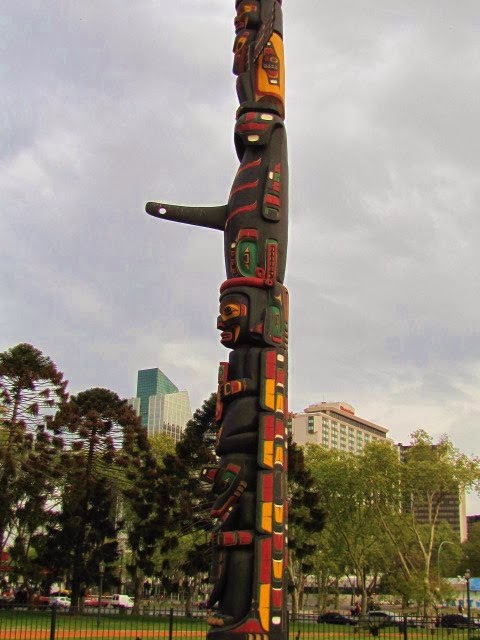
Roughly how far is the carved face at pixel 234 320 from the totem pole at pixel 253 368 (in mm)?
24

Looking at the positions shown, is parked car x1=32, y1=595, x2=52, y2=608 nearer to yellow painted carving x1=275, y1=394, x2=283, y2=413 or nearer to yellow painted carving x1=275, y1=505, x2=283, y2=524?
yellow painted carving x1=275, y1=505, x2=283, y2=524

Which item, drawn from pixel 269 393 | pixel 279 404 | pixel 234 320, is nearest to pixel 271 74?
pixel 234 320

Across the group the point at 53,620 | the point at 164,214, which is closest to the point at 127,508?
the point at 53,620

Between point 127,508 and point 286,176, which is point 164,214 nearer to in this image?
point 286,176

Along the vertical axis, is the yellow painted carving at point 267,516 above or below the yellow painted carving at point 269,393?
below

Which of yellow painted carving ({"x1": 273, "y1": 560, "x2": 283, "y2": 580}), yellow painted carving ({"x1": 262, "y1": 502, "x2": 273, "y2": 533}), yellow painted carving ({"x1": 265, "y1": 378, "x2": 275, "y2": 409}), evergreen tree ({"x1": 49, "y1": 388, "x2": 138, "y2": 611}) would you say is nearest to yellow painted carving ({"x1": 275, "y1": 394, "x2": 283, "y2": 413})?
yellow painted carving ({"x1": 265, "y1": 378, "x2": 275, "y2": 409})

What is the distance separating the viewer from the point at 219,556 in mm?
16594

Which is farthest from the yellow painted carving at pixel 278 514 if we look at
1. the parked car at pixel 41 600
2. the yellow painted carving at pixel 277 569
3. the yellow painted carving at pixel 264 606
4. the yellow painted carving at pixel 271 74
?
the parked car at pixel 41 600

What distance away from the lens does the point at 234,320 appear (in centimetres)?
1825

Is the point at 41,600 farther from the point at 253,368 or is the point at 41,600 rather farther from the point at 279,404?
the point at 279,404

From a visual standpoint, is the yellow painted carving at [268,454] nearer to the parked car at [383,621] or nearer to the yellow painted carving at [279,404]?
the yellow painted carving at [279,404]

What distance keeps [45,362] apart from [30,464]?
5.34 metres

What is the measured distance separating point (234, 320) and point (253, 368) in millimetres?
1250

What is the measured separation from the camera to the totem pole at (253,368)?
16016 mm
